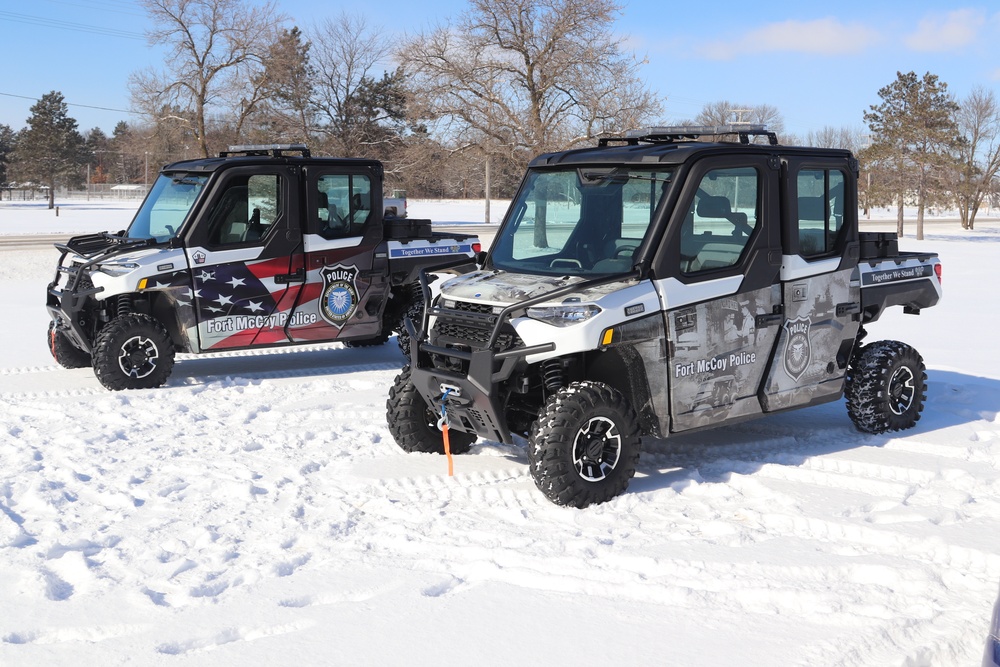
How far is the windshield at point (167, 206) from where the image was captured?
955 centimetres

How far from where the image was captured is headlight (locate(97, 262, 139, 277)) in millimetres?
9141

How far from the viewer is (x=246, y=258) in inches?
377

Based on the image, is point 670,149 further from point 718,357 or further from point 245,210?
point 245,210

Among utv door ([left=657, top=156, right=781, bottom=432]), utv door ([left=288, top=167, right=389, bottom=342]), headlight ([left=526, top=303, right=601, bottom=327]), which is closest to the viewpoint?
headlight ([left=526, top=303, right=601, bottom=327])

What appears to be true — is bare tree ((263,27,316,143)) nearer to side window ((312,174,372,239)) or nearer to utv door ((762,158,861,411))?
side window ((312,174,372,239))

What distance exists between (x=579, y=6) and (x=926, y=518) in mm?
22645

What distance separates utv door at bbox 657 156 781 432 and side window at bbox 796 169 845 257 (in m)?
0.31


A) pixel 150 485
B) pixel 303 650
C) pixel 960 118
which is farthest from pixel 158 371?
pixel 960 118

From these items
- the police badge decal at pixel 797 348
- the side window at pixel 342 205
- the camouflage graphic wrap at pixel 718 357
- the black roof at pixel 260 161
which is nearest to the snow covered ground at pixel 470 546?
the camouflage graphic wrap at pixel 718 357

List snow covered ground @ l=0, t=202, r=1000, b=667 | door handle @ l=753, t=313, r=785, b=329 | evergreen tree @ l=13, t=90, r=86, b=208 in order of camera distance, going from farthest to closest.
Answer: evergreen tree @ l=13, t=90, r=86, b=208 → door handle @ l=753, t=313, r=785, b=329 → snow covered ground @ l=0, t=202, r=1000, b=667

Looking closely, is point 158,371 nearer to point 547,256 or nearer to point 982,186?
point 547,256

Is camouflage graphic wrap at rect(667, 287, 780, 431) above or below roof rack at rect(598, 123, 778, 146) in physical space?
below

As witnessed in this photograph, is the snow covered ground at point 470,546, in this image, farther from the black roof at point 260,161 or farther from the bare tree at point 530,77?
the bare tree at point 530,77

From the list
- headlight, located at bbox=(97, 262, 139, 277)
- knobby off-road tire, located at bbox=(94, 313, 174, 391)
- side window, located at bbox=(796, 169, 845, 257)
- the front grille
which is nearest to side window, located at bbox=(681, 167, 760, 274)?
side window, located at bbox=(796, 169, 845, 257)
